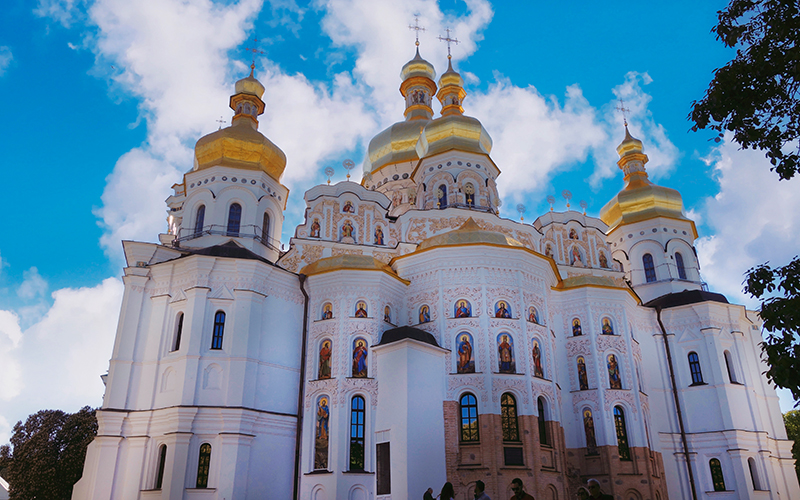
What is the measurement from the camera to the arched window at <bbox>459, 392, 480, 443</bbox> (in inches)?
655

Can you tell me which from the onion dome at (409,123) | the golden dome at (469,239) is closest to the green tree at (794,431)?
the golden dome at (469,239)

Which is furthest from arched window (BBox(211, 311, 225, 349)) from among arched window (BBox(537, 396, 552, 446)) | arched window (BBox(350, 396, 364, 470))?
arched window (BBox(537, 396, 552, 446))

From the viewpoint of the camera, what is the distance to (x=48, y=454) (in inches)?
1077

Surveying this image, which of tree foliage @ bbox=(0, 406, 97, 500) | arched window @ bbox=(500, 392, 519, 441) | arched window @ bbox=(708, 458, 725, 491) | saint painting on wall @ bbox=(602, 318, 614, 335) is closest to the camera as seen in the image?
arched window @ bbox=(500, 392, 519, 441)

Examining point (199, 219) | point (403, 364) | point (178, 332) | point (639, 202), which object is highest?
point (639, 202)

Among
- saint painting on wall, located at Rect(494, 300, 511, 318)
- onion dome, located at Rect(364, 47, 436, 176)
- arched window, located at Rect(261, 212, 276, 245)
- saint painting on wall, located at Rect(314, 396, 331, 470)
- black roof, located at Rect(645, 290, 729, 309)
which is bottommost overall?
saint painting on wall, located at Rect(314, 396, 331, 470)

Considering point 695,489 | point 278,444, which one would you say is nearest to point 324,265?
point 278,444

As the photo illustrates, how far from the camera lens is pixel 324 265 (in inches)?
757

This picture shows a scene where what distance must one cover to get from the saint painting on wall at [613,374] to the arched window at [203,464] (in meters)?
12.0

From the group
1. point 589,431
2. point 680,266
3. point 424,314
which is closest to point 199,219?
point 424,314

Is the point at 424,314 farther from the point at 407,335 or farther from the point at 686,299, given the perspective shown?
the point at 686,299

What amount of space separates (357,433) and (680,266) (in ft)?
58.2

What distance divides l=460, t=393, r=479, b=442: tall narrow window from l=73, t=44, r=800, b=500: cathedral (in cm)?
4

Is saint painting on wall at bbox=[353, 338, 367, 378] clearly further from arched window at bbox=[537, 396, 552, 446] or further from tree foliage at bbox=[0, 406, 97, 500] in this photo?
tree foliage at bbox=[0, 406, 97, 500]
